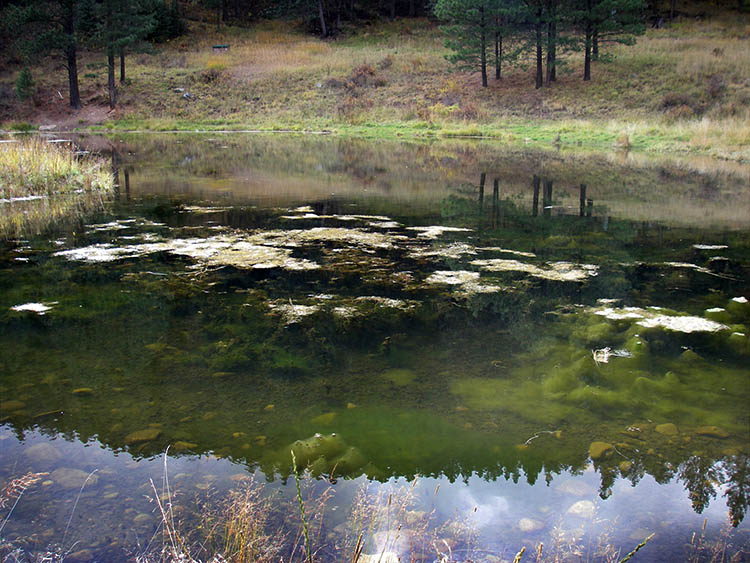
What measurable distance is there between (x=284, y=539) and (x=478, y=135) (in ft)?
75.4

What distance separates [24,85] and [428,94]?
20225 millimetres

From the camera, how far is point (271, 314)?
452 centimetres

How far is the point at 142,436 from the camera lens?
9.48 ft

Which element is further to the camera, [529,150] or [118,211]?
[529,150]

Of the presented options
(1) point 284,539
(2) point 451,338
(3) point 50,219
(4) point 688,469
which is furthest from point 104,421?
(3) point 50,219

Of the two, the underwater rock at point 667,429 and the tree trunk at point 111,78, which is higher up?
the tree trunk at point 111,78

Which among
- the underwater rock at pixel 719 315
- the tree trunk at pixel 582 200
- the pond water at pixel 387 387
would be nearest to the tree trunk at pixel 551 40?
the tree trunk at pixel 582 200

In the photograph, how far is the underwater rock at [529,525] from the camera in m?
2.29

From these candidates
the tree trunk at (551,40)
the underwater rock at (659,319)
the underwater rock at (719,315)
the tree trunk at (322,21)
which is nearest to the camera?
the underwater rock at (659,319)

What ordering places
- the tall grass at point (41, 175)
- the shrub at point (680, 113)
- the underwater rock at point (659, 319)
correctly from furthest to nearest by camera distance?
the shrub at point (680, 113) → the tall grass at point (41, 175) → the underwater rock at point (659, 319)

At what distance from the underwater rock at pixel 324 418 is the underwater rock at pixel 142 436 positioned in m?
0.79

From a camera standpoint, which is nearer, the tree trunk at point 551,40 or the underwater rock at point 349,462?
the underwater rock at point 349,462

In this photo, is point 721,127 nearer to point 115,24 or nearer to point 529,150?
point 529,150

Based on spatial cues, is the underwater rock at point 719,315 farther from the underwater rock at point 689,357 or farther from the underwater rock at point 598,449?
the underwater rock at point 598,449
